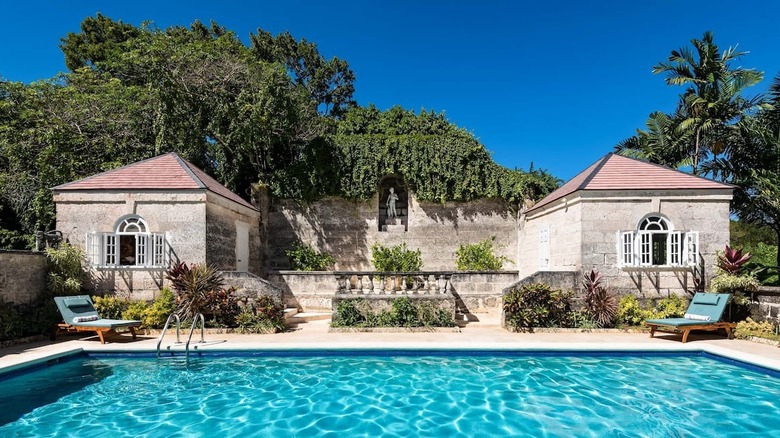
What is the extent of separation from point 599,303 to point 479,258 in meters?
6.54

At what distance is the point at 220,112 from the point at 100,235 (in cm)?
713

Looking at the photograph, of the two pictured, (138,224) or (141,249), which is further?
(138,224)

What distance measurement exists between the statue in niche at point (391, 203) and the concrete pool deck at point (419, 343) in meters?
8.69

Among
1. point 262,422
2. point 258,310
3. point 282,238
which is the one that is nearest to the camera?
point 262,422

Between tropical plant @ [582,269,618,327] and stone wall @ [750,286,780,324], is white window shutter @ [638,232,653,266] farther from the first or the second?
stone wall @ [750,286,780,324]

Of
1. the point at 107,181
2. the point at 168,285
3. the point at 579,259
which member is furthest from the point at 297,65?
the point at 579,259

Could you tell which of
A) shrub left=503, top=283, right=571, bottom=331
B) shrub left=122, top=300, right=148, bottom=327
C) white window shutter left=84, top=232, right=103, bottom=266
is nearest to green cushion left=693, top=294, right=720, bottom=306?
shrub left=503, top=283, right=571, bottom=331

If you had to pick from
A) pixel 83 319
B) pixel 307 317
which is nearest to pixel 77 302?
pixel 83 319

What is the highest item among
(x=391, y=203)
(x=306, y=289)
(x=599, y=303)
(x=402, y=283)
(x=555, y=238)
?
(x=391, y=203)

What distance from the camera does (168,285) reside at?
1104 cm

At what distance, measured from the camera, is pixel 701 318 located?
9.45 m

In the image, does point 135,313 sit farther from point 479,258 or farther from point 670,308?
point 670,308

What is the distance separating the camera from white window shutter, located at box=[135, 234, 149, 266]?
10836mm

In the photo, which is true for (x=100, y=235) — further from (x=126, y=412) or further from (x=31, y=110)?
(x=31, y=110)
